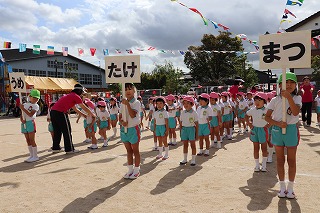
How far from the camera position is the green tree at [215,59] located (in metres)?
48.2

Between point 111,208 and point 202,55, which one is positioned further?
point 202,55

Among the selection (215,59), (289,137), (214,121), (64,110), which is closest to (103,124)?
(64,110)

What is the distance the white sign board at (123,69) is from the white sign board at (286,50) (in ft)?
7.95

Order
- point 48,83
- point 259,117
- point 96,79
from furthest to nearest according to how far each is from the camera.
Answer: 1. point 96,79
2. point 48,83
3. point 259,117

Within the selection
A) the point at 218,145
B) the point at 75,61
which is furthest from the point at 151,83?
the point at 218,145

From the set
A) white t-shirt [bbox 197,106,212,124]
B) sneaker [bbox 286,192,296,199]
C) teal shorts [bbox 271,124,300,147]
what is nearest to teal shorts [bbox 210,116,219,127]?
white t-shirt [bbox 197,106,212,124]

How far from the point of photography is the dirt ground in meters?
4.60

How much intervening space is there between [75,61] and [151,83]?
1584 cm

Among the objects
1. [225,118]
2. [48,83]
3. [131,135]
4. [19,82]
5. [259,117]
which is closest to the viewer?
[131,135]

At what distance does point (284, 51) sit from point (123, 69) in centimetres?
305

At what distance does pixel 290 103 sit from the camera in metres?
4.44

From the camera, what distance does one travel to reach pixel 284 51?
15.9ft

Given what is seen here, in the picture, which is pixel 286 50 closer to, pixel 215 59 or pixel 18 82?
pixel 18 82

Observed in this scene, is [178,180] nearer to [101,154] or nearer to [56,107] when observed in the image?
[101,154]
